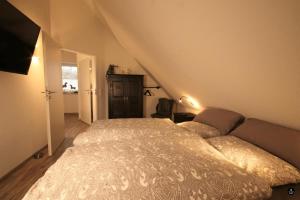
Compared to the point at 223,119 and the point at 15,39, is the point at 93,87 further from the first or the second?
the point at 223,119

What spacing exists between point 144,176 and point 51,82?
248 centimetres

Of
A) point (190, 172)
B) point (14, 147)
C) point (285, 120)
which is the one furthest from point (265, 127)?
point (14, 147)

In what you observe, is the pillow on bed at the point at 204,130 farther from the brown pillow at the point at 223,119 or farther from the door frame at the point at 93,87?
the door frame at the point at 93,87

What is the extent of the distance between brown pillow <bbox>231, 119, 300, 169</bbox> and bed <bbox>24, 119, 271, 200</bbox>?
46 centimetres

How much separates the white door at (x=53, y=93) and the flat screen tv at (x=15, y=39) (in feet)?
1.13

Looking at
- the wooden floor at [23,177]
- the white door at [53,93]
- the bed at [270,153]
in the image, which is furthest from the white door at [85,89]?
the bed at [270,153]

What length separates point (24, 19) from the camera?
1.88 m

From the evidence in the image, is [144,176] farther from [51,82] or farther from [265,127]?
[51,82]

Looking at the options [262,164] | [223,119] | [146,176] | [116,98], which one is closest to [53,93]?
[116,98]

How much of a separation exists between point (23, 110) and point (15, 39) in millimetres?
1081

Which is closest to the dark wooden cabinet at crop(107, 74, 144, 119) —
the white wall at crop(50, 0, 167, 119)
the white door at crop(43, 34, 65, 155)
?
the white wall at crop(50, 0, 167, 119)

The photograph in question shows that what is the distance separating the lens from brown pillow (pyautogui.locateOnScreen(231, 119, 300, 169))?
4.05 feet

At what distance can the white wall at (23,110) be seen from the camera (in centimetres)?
197

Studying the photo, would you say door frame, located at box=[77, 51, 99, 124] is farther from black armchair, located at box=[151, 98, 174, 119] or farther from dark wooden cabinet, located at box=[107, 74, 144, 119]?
black armchair, located at box=[151, 98, 174, 119]
